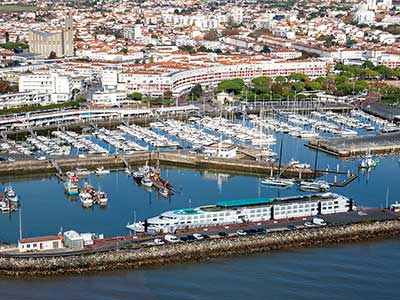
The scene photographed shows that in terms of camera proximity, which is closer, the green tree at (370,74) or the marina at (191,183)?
the marina at (191,183)

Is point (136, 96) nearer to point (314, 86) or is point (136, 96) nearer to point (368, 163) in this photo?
point (314, 86)

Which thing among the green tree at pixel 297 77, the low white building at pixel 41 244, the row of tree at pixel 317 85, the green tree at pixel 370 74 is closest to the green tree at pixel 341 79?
the row of tree at pixel 317 85

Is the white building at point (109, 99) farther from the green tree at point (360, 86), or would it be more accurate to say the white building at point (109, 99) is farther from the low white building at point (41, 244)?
the low white building at point (41, 244)

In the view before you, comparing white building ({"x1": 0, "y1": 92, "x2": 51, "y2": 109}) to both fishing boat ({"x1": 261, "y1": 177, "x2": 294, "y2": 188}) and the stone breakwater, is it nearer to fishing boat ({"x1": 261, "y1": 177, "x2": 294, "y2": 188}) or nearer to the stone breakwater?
fishing boat ({"x1": 261, "y1": 177, "x2": 294, "y2": 188})

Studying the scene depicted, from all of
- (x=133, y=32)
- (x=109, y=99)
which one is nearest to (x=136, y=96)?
(x=109, y=99)

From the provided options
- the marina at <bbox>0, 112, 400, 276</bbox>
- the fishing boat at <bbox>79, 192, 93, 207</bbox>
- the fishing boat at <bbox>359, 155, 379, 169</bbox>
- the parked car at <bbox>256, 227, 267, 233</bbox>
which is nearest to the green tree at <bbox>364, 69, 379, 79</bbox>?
the marina at <bbox>0, 112, 400, 276</bbox>

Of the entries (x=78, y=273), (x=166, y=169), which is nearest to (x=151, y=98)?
(x=166, y=169)
